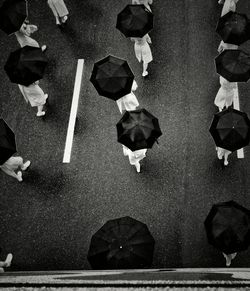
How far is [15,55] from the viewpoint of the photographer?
7227 mm

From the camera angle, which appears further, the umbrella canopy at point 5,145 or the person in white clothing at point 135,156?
the person in white clothing at point 135,156

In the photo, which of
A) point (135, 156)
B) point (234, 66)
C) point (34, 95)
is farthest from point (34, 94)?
point (234, 66)

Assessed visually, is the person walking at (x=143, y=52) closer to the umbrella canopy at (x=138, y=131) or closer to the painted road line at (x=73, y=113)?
the painted road line at (x=73, y=113)

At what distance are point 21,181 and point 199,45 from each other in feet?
16.7

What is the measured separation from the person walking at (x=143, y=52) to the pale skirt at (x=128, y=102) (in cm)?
131

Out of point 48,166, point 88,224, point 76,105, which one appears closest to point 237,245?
point 88,224

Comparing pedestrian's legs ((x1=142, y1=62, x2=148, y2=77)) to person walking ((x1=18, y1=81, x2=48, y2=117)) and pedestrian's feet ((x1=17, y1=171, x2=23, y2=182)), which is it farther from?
pedestrian's feet ((x1=17, y1=171, x2=23, y2=182))

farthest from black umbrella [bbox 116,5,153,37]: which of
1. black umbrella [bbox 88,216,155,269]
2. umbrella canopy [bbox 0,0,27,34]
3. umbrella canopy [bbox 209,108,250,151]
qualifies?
black umbrella [bbox 88,216,155,269]

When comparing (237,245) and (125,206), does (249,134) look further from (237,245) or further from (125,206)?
(125,206)

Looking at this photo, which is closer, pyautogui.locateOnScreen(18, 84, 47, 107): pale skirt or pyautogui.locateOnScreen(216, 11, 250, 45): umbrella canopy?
pyautogui.locateOnScreen(216, 11, 250, 45): umbrella canopy

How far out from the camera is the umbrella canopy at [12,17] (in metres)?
7.65

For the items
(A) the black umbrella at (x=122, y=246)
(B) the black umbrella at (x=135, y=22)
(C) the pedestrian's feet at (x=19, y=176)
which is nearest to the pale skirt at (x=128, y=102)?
(B) the black umbrella at (x=135, y=22)

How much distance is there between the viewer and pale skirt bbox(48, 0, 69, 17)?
8.97 m

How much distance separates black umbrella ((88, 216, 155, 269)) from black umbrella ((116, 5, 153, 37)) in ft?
12.4
